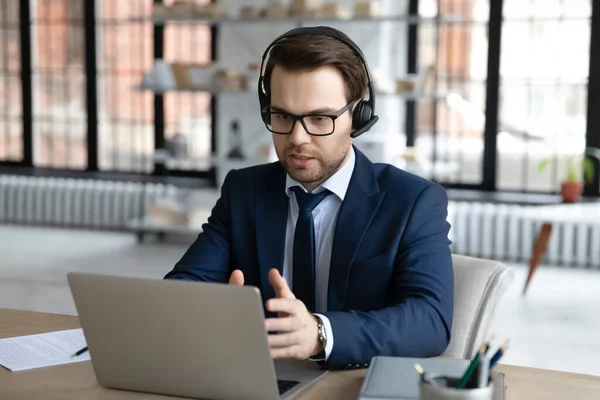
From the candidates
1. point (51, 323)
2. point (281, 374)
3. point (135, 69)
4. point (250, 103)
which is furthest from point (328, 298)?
point (135, 69)

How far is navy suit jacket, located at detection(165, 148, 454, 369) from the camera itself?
1713 millimetres

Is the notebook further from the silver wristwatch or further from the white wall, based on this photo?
the white wall

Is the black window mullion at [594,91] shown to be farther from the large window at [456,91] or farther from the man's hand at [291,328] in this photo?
the man's hand at [291,328]

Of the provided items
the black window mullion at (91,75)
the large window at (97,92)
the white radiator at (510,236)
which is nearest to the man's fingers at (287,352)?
the white radiator at (510,236)

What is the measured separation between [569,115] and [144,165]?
3.71 m

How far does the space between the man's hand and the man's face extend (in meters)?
0.36

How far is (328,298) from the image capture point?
1.91 meters

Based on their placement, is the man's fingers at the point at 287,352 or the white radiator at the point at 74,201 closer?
the man's fingers at the point at 287,352

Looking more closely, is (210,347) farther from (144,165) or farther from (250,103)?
(144,165)

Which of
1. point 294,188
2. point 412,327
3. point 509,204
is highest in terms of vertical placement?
point 294,188

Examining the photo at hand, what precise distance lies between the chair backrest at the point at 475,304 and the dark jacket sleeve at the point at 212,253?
1.74 ft

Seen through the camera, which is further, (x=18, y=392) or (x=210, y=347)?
(x=18, y=392)

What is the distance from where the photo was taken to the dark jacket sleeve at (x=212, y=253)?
6.57 ft

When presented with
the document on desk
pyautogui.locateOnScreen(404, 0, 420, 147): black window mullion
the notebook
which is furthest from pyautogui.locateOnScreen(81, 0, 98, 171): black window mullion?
the notebook
